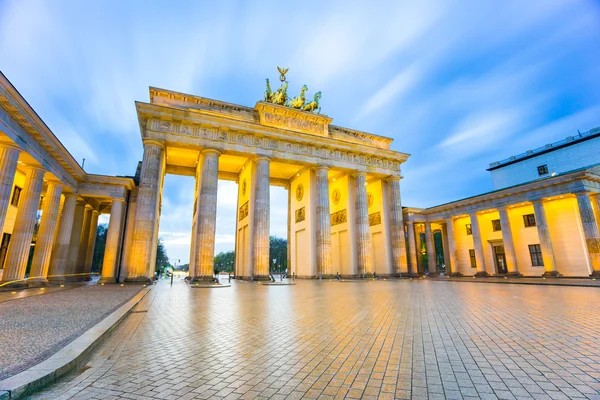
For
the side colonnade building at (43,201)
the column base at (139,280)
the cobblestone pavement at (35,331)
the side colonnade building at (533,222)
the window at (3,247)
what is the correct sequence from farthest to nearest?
the side colonnade building at (533,222) < the column base at (139,280) < the window at (3,247) < the side colonnade building at (43,201) < the cobblestone pavement at (35,331)

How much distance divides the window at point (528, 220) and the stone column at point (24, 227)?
40.5 m

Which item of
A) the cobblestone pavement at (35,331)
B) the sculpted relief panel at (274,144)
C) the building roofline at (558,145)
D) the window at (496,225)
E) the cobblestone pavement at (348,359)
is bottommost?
the cobblestone pavement at (348,359)

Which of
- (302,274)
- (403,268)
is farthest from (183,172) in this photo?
(403,268)

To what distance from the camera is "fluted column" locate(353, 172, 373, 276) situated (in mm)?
28188

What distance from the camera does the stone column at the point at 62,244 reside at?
64.1ft

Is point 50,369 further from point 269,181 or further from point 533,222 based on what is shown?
point 533,222

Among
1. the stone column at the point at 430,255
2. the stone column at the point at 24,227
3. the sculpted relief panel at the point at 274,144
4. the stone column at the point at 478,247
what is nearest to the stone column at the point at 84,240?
the stone column at the point at 24,227

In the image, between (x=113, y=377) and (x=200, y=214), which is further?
(x=200, y=214)

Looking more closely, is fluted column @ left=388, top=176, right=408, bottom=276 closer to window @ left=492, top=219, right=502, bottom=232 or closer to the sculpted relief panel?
the sculpted relief panel

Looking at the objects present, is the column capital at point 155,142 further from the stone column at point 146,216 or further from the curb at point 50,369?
the curb at point 50,369

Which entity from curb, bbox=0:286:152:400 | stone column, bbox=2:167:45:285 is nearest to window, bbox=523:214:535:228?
curb, bbox=0:286:152:400

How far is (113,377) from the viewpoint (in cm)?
326

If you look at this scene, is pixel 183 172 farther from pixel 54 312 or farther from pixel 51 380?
pixel 51 380

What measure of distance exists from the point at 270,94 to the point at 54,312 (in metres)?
26.9
